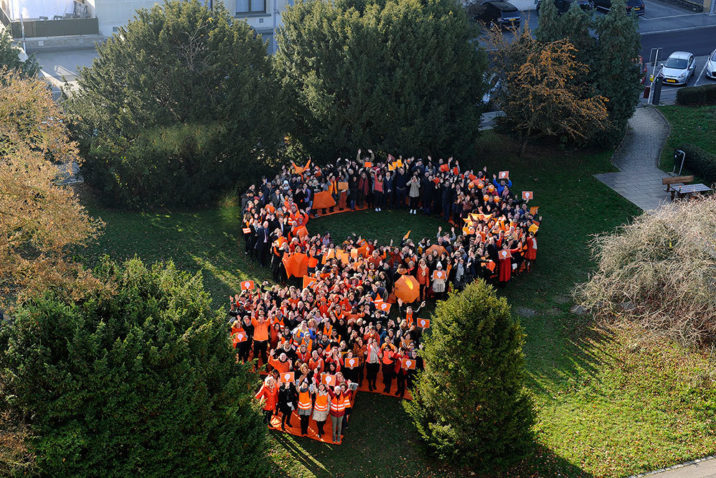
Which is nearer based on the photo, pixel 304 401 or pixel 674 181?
pixel 304 401

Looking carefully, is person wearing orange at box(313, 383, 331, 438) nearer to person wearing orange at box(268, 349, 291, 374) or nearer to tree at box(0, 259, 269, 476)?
person wearing orange at box(268, 349, 291, 374)

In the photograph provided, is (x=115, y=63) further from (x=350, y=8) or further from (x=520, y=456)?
(x=520, y=456)

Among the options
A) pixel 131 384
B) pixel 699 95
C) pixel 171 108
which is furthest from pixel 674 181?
pixel 131 384

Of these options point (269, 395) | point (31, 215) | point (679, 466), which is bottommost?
point (679, 466)

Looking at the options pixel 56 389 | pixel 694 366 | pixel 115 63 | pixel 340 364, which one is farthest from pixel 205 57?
pixel 694 366

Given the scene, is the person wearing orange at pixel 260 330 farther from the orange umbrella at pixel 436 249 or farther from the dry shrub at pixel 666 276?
the dry shrub at pixel 666 276

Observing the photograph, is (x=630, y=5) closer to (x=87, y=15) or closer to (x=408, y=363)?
(x=87, y=15)
